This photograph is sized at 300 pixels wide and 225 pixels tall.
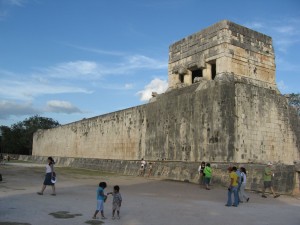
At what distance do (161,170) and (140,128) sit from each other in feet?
15.4

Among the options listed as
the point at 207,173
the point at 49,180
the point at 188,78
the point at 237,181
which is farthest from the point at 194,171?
the point at 49,180

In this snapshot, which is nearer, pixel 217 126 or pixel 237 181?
pixel 237 181

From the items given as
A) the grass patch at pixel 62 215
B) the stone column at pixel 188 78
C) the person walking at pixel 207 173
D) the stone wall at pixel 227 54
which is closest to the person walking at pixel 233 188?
the person walking at pixel 207 173

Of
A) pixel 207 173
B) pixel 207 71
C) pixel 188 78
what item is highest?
pixel 207 71

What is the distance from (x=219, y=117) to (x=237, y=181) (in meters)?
5.78

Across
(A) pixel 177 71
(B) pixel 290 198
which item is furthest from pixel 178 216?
(A) pixel 177 71

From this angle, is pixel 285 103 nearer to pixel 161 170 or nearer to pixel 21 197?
pixel 161 170

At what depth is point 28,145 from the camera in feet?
174

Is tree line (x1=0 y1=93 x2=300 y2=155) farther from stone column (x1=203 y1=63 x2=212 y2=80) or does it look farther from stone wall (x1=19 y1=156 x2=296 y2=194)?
stone column (x1=203 y1=63 x2=212 y2=80)

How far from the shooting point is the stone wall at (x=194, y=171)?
1250 centimetres

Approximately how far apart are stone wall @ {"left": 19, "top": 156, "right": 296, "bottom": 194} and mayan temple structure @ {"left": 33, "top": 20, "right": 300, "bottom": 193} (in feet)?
0.12

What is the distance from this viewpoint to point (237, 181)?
9.80m

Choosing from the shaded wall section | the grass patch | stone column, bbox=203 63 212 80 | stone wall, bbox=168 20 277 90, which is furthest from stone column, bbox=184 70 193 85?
the grass patch

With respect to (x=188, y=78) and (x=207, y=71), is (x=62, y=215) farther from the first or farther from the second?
(x=188, y=78)
